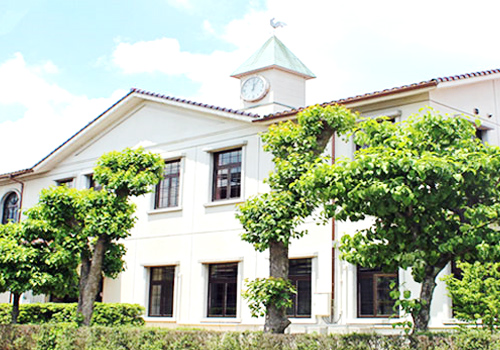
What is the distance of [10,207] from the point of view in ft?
97.2

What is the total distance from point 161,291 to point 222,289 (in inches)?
103

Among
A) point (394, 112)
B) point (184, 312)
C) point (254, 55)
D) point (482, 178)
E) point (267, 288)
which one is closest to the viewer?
point (482, 178)

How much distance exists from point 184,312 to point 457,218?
1204 centimetres

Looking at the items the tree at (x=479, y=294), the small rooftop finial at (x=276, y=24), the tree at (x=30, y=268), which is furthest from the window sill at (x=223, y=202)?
the small rooftop finial at (x=276, y=24)

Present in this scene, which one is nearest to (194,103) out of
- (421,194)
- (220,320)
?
A: (220,320)

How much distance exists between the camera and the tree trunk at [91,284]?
696 inches

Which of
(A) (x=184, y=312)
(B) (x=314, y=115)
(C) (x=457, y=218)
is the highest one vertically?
(B) (x=314, y=115)

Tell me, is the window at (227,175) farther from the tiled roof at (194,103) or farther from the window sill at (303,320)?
the window sill at (303,320)

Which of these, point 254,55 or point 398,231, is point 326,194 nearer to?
point 398,231

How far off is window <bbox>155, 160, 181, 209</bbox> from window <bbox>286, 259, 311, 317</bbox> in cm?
527

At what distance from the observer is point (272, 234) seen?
46.5 ft

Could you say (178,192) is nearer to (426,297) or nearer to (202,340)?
(202,340)

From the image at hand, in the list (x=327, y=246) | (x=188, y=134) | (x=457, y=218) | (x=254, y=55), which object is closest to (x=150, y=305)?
(x=188, y=134)

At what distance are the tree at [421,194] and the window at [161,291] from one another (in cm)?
1156
